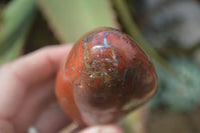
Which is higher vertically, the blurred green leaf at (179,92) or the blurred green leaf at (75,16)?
the blurred green leaf at (75,16)

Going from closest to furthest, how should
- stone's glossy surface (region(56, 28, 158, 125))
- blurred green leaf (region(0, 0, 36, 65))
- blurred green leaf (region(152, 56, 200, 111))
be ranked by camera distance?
stone's glossy surface (region(56, 28, 158, 125)) → blurred green leaf (region(0, 0, 36, 65)) → blurred green leaf (region(152, 56, 200, 111))

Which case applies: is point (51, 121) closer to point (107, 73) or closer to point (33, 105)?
point (33, 105)

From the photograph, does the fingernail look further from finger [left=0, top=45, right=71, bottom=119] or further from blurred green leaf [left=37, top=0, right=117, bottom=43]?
blurred green leaf [left=37, top=0, right=117, bottom=43]

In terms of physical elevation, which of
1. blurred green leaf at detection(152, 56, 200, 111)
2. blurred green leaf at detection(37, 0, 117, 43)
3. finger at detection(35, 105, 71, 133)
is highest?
blurred green leaf at detection(37, 0, 117, 43)

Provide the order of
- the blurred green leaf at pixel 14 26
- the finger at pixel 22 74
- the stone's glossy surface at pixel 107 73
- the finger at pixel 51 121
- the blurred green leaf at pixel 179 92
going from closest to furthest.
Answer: the stone's glossy surface at pixel 107 73
the finger at pixel 22 74
the finger at pixel 51 121
the blurred green leaf at pixel 14 26
the blurred green leaf at pixel 179 92

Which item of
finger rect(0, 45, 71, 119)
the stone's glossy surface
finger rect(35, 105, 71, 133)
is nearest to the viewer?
the stone's glossy surface

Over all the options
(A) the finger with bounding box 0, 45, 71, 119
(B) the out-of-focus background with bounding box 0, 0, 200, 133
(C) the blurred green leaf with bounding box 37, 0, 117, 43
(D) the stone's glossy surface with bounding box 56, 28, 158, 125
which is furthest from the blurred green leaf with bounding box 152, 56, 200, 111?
(D) the stone's glossy surface with bounding box 56, 28, 158, 125

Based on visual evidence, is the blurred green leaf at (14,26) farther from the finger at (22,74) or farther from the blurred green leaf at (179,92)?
the blurred green leaf at (179,92)

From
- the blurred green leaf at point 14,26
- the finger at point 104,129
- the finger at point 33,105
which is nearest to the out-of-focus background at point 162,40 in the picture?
the blurred green leaf at point 14,26
